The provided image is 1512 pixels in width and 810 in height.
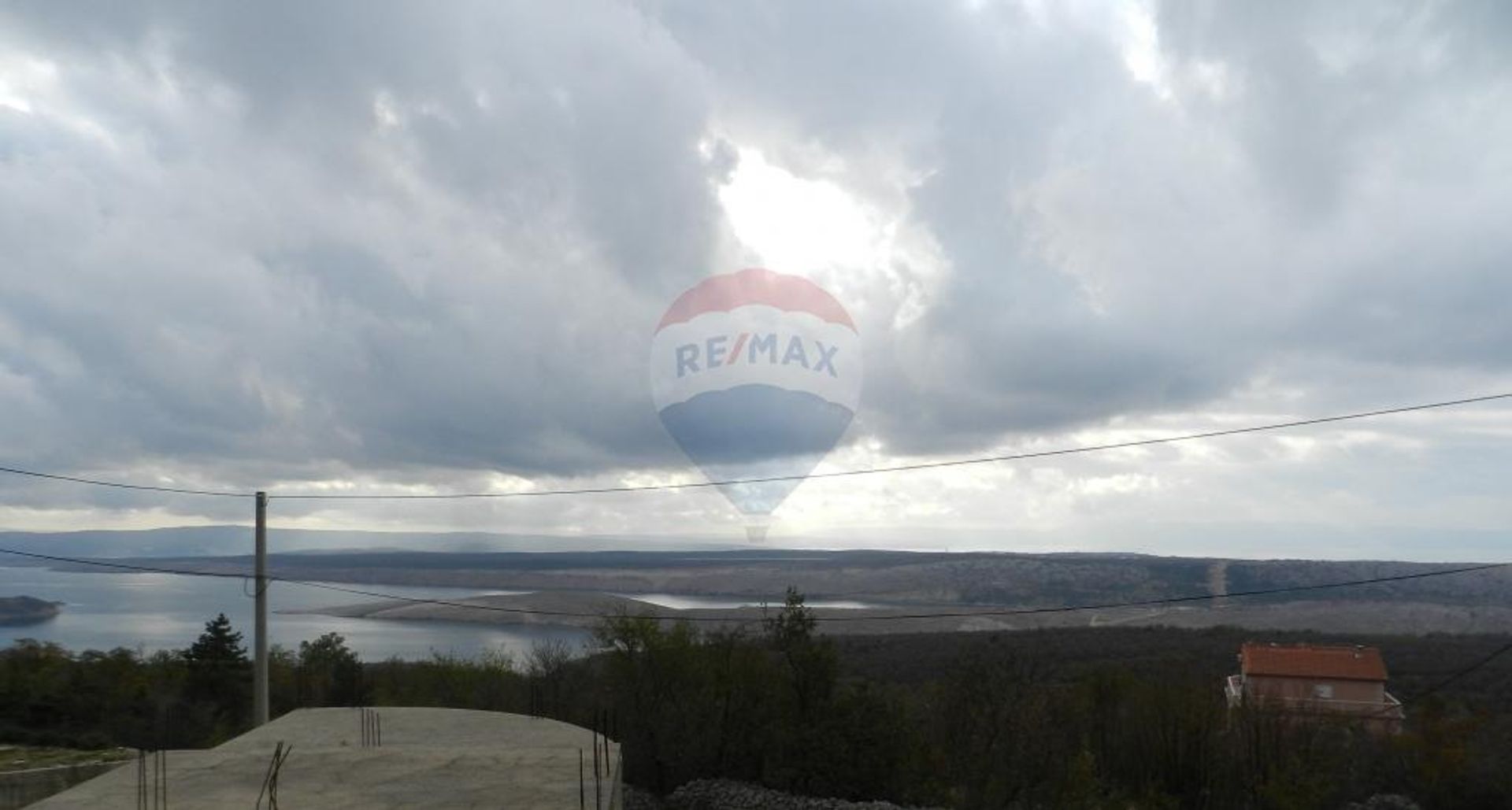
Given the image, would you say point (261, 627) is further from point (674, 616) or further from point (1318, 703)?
point (1318, 703)

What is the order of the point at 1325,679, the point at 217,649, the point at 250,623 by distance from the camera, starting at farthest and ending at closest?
the point at 250,623, the point at 1325,679, the point at 217,649

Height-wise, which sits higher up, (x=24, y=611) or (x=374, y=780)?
(x=374, y=780)

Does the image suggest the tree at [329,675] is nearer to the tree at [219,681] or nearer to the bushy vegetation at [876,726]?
the bushy vegetation at [876,726]

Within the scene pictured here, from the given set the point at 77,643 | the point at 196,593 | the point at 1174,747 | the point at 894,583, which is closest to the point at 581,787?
the point at 1174,747

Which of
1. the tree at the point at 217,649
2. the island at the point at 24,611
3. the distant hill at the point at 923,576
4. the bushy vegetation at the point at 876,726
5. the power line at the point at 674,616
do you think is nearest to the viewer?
the bushy vegetation at the point at 876,726

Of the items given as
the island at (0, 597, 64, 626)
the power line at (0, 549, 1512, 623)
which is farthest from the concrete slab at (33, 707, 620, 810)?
the island at (0, 597, 64, 626)

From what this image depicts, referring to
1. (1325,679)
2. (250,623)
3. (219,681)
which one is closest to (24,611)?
(250,623)

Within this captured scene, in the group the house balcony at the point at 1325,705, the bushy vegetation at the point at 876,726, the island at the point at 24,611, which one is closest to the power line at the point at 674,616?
the bushy vegetation at the point at 876,726
